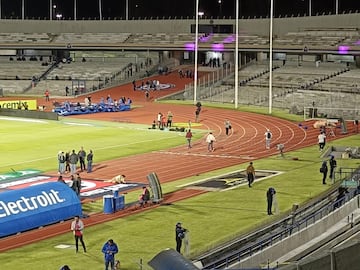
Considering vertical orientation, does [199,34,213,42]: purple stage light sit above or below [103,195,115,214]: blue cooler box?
above

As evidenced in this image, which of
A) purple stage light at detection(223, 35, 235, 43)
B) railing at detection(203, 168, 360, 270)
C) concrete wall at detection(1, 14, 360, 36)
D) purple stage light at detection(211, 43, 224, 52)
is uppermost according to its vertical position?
concrete wall at detection(1, 14, 360, 36)

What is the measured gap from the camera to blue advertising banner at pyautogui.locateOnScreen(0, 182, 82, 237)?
26812 mm

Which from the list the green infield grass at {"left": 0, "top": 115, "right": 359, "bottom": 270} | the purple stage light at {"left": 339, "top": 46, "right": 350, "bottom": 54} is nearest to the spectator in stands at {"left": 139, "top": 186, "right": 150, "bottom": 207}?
the green infield grass at {"left": 0, "top": 115, "right": 359, "bottom": 270}

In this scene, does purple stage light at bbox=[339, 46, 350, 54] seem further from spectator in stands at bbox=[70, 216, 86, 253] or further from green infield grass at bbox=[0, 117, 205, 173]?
spectator in stands at bbox=[70, 216, 86, 253]

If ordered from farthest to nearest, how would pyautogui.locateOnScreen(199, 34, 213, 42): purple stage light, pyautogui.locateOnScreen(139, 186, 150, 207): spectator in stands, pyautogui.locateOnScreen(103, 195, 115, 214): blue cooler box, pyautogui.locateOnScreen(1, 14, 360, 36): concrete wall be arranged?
pyautogui.locateOnScreen(199, 34, 213, 42): purple stage light
pyautogui.locateOnScreen(1, 14, 360, 36): concrete wall
pyautogui.locateOnScreen(139, 186, 150, 207): spectator in stands
pyautogui.locateOnScreen(103, 195, 115, 214): blue cooler box

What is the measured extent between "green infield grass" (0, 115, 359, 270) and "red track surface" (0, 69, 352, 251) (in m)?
0.98

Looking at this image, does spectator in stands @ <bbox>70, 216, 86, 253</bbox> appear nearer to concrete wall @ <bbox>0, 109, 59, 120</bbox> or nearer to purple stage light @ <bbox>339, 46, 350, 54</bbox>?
concrete wall @ <bbox>0, 109, 59, 120</bbox>

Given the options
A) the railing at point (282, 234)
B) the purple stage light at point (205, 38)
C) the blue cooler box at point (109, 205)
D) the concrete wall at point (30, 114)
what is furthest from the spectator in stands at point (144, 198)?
the purple stage light at point (205, 38)

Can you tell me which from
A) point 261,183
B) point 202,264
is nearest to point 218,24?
point 261,183

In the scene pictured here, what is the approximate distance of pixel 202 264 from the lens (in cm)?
2259

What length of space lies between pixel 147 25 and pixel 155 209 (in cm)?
7897

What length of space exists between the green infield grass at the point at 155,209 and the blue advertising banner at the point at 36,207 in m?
1.33

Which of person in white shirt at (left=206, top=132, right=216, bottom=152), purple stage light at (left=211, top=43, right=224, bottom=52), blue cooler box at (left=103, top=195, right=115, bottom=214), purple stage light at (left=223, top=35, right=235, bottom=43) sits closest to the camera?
blue cooler box at (left=103, top=195, right=115, bottom=214)

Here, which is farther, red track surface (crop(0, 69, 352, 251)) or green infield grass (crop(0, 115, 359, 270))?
red track surface (crop(0, 69, 352, 251))
